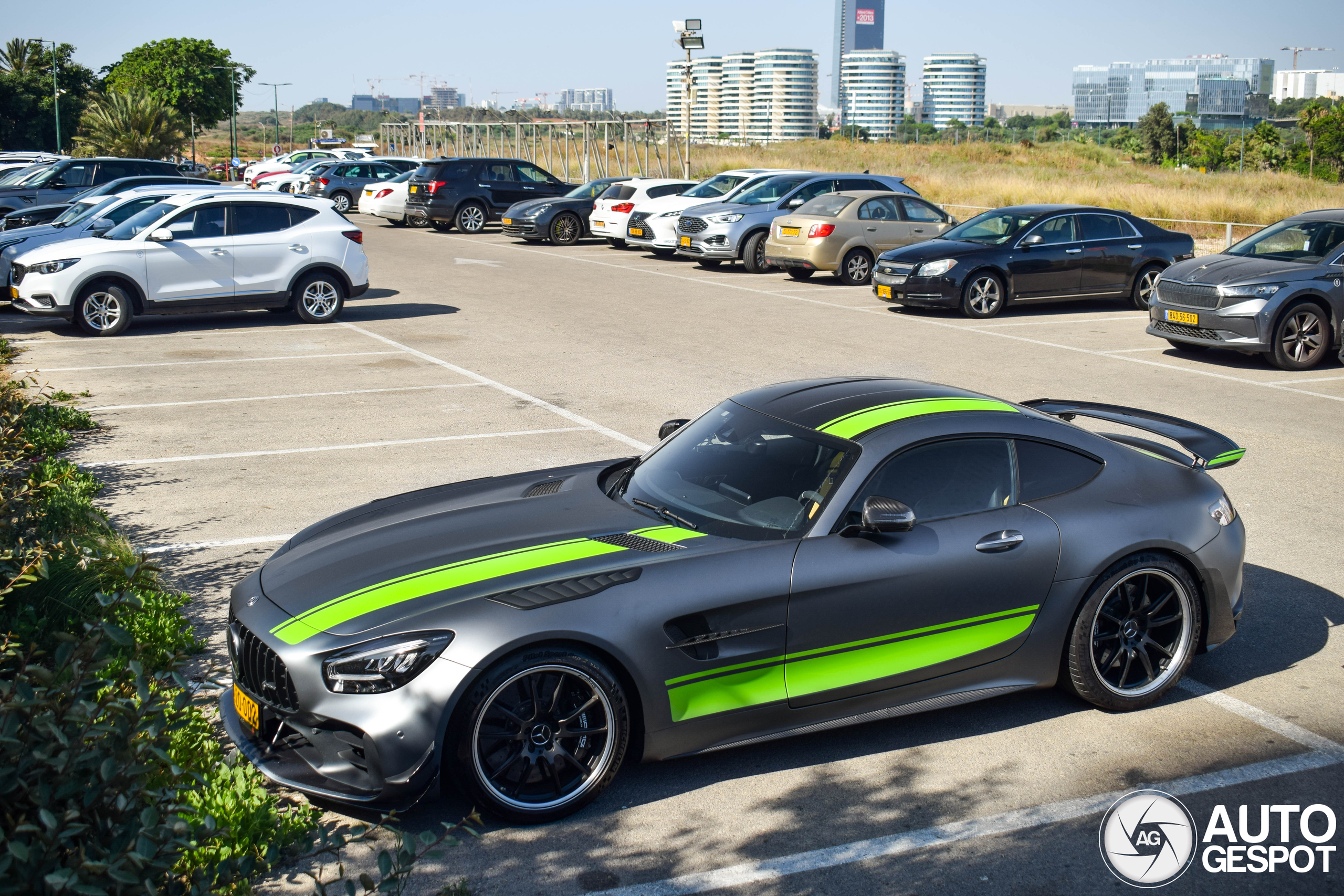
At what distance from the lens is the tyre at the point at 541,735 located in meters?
3.91

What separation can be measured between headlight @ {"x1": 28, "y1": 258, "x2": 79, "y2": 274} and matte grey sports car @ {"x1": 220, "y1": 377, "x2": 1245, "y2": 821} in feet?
36.1

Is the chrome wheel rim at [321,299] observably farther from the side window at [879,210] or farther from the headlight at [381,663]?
the headlight at [381,663]

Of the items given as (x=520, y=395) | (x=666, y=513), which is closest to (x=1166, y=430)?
(x=666, y=513)

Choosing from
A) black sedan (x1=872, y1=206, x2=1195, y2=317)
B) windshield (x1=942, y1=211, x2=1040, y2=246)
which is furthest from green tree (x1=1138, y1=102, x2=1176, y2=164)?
windshield (x1=942, y1=211, x2=1040, y2=246)

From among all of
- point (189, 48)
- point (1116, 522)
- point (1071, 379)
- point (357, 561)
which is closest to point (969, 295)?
point (1071, 379)

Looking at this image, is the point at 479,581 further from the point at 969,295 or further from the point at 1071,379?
the point at 969,295

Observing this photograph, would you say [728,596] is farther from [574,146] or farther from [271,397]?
[574,146]

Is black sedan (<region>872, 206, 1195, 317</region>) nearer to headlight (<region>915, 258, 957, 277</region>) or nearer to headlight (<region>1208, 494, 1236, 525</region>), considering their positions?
headlight (<region>915, 258, 957, 277</region>)

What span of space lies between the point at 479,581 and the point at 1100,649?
105 inches

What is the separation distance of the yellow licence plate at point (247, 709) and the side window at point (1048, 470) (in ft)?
10.2

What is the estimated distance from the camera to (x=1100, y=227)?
17.9 m

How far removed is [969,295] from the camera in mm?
17047

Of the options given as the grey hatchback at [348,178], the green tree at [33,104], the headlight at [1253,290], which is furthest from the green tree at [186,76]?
the headlight at [1253,290]

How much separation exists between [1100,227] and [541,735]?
16114 mm
